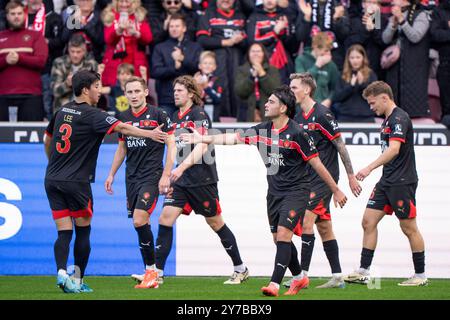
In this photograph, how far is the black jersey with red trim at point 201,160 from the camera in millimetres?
11836

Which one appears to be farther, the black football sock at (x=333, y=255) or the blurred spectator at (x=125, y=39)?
the blurred spectator at (x=125, y=39)

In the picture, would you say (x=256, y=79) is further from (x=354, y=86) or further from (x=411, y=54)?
(x=411, y=54)

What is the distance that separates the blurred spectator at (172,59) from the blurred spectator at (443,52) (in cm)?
348

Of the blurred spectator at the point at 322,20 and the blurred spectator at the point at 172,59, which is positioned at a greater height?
the blurred spectator at the point at 322,20

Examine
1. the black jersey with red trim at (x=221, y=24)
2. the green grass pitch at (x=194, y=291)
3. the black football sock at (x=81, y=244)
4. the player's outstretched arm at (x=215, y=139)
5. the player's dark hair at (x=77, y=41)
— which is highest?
the black jersey with red trim at (x=221, y=24)

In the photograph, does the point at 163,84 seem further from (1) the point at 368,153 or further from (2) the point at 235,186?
(1) the point at 368,153

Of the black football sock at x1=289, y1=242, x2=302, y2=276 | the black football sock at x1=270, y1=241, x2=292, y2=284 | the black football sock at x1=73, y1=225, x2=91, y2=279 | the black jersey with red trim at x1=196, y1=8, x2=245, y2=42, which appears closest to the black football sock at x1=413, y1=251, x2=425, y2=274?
the black football sock at x1=289, y1=242, x2=302, y2=276

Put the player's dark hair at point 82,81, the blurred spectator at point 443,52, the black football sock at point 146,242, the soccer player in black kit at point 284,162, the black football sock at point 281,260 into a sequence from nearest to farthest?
the black football sock at point 281,260
the soccer player in black kit at point 284,162
the player's dark hair at point 82,81
the black football sock at point 146,242
the blurred spectator at point 443,52

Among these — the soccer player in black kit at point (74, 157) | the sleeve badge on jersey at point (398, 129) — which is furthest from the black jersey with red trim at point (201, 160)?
the sleeve badge on jersey at point (398, 129)

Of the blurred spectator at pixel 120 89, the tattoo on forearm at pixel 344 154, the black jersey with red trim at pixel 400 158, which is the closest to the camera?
the tattoo on forearm at pixel 344 154

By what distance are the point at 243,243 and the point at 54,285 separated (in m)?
2.70

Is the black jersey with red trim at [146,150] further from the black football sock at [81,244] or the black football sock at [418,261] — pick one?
the black football sock at [418,261]

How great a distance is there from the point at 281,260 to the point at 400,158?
2.38 meters

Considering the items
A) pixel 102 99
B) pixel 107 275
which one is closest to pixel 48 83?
pixel 102 99
